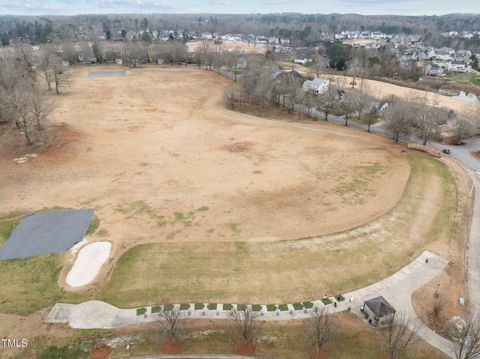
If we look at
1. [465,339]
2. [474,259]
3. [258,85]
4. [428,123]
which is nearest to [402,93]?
→ [428,123]

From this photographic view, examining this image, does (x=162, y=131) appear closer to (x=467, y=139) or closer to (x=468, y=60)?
(x=467, y=139)

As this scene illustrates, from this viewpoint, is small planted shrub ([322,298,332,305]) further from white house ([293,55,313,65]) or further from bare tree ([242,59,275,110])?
white house ([293,55,313,65])

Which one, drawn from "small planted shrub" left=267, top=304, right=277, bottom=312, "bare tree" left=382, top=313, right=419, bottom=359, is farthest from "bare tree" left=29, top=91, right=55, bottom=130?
"bare tree" left=382, top=313, right=419, bottom=359

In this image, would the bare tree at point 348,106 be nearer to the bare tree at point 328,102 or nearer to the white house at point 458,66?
the bare tree at point 328,102

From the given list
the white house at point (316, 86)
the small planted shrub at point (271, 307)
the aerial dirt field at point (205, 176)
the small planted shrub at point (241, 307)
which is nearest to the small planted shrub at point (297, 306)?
the small planted shrub at point (271, 307)

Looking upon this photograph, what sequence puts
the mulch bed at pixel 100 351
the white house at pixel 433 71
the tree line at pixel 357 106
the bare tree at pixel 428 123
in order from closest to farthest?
1. the mulch bed at pixel 100 351
2. the bare tree at pixel 428 123
3. the tree line at pixel 357 106
4. the white house at pixel 433 71

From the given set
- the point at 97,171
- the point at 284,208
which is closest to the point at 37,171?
the point at 97,171
